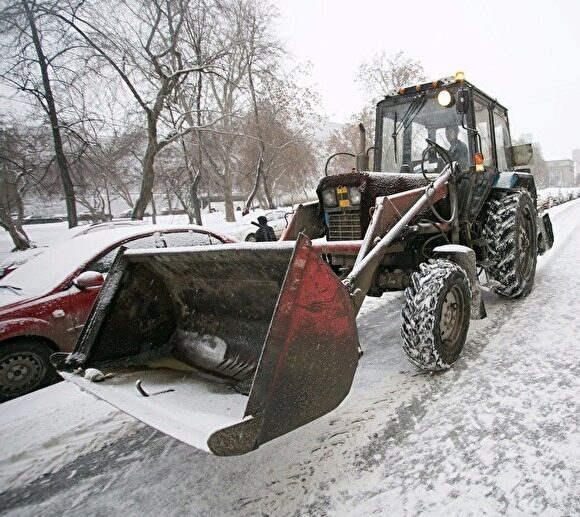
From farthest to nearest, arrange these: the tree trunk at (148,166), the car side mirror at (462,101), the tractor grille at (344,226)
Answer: the tree trunk at (148,166), the tractor grille at (344,226), the car side mirror at (462,101)

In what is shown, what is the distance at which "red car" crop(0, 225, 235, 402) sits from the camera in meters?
3.68

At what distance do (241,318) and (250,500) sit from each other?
1.23m

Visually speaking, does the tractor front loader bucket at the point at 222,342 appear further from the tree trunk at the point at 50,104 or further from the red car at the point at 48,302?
the tree trunk at the point at 50,104

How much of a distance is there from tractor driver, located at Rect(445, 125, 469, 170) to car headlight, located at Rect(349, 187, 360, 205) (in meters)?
1.32

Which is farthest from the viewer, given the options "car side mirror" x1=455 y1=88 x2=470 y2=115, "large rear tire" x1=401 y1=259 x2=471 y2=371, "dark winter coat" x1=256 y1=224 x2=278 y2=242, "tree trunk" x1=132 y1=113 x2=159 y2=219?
"tree trunk" x1=132 y1=113 x2=159 y2=219

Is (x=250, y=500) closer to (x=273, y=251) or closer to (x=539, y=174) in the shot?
(x=273, y=251)

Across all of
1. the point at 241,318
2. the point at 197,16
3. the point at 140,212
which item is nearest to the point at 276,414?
the point at 241,318

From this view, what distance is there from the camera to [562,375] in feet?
9.87

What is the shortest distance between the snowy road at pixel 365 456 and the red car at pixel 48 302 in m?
0.42

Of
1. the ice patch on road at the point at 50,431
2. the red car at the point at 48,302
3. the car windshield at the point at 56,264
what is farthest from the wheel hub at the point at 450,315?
the car windshield at the point at 56,264

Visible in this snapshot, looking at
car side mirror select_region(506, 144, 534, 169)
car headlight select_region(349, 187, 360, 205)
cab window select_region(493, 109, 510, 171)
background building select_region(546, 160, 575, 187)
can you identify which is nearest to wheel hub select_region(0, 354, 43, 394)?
car headlight select_region(349, 187, 360, 205)

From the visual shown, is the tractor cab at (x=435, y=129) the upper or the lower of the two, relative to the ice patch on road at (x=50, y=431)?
upper

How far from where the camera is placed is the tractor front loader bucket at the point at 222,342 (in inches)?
77.2

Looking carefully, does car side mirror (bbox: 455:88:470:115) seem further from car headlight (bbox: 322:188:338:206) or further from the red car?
the red car
